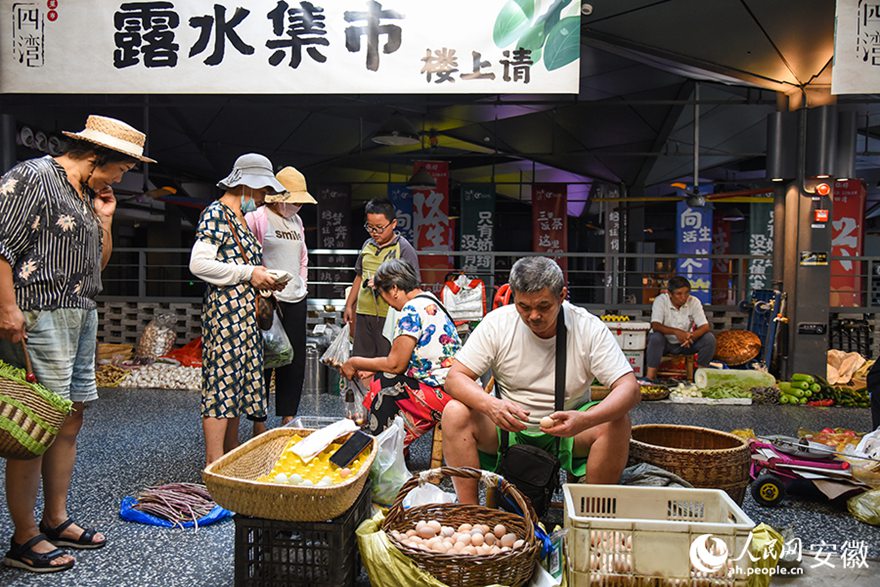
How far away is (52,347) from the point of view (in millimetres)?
2588

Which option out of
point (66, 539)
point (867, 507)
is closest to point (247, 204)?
point (66, 539)

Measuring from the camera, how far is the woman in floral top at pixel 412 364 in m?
3.46

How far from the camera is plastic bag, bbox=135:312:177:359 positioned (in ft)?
26.1

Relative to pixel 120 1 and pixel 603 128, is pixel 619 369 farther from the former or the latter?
pixel 603 128

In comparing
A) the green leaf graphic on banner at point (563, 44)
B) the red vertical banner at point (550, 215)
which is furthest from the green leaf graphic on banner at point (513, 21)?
the red vertical banner at point (550, 215)

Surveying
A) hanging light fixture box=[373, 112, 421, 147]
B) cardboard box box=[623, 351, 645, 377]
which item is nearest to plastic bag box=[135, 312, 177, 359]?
hanging light fixture box=[373, 112, 421, 147]

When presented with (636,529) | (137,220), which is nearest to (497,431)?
(636,529)

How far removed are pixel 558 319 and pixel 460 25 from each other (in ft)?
8.49

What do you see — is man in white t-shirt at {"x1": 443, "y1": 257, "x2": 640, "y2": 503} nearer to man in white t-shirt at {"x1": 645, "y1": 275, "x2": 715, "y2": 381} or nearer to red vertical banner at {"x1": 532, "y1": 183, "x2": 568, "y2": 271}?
man in white t-shirt at {"x1": 645, "y1": 275, "x2": 715, "y2": 381}

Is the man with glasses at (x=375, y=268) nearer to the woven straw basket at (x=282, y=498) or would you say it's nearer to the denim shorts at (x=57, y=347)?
the denim shorts at (x=57, y=347)

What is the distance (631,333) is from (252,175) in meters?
5.24

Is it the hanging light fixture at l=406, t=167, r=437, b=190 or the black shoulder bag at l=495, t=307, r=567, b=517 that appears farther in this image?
the hanging light fixture at l=406, t=167, r=437, b=190

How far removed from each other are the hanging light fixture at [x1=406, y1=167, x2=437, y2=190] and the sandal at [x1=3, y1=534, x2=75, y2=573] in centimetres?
913

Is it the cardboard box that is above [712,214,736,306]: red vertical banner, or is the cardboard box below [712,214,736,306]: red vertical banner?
below
